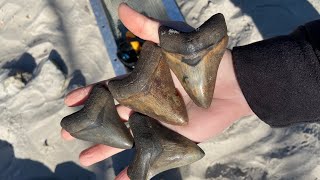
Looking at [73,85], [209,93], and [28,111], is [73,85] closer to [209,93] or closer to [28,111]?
[28,111]

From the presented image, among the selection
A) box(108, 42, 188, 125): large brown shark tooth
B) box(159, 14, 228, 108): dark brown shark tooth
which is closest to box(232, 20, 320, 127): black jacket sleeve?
box(159, 14, 228, 108): dark brown shark tooth

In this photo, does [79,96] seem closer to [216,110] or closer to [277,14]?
[216,110]

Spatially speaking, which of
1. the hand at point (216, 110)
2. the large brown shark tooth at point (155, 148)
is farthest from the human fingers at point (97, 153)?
the large brown shark tooth at point (155, 148)

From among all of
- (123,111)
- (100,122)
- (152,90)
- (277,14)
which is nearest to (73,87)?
(123,111)

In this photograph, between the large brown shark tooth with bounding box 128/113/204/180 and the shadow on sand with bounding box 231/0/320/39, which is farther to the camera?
the shadow on sand with bounding box 231/0/320/39

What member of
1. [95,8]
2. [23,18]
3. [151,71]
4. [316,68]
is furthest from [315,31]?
[23,18]

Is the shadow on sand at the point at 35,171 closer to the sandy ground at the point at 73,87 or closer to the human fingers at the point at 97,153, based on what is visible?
the sandy ground at the point at 73,87

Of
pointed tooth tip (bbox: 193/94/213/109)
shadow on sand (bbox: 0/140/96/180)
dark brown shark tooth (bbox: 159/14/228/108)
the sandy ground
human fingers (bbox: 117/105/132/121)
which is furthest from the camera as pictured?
shadow on sand (bbox: 0/140/96/180)

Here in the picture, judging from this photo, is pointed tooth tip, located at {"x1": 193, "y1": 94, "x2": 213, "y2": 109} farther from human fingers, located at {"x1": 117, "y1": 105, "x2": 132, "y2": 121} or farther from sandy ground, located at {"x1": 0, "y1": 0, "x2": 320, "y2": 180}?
sandy ground, located at {"x1": 0, "y1": 0, "x2": 320, "y2": 180}
